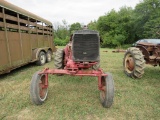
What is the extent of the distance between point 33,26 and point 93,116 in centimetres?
584

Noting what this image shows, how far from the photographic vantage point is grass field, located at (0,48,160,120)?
3162mm

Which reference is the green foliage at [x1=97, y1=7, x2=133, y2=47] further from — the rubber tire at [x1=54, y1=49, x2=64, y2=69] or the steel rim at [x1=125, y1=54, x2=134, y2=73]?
the rubber tire at [x1=54, y1=49, x2=64, y2=69]

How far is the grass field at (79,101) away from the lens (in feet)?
10.4

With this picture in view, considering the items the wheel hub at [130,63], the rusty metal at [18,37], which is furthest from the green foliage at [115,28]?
the wheel hub at [130,63]

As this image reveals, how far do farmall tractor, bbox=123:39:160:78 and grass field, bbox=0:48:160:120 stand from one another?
1.33 ft

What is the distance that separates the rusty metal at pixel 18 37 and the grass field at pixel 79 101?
0.90 meters

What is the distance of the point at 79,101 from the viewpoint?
148 inches

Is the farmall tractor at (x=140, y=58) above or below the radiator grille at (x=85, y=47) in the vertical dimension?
below

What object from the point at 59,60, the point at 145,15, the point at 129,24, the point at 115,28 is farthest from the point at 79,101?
the point at 115,28

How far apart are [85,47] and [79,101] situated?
49.9 inches

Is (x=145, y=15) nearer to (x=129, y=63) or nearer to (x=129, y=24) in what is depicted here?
(x=129, y=24)

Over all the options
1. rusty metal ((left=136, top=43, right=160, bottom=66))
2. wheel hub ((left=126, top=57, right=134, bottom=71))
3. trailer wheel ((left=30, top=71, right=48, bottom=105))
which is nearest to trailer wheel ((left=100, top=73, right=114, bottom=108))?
trailer wheel ((left=30, top=71, right=48, bottom=105))

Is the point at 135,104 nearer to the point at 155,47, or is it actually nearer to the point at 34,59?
the point at 155,47

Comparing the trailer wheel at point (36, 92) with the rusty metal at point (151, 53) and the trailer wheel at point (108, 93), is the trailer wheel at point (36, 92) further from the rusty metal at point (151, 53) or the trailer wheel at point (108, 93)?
A: the rusty metal at point (151, 53)
